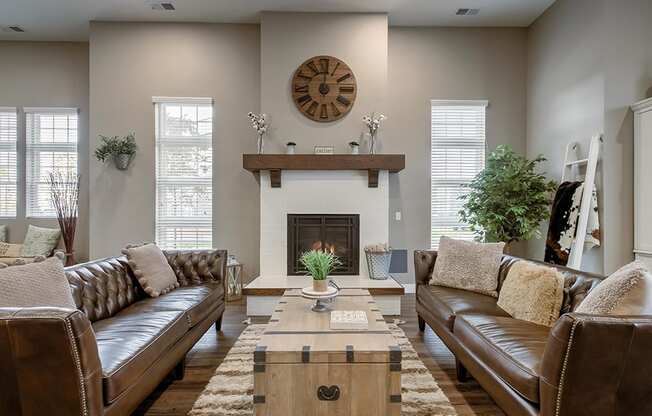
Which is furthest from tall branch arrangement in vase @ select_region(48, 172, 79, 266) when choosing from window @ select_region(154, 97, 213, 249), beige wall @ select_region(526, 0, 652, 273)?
beige wall @ select_region(526, 0, 652, 273)

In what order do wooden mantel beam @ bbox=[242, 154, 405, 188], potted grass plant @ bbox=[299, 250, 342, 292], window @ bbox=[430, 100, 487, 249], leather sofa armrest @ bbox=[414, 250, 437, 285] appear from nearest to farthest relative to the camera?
potted grass plant @ bbox=[299, 250, 342, 292] → leather sofa armrest @ bbox=[414, 250, 437, 285] → wooden mantel beam @ bbox=[242, 154, 405, 188] → window @ bbox=[430, 100, 487, 249]

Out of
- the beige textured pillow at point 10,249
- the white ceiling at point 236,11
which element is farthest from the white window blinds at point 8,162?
the white ceiling at point 236,11

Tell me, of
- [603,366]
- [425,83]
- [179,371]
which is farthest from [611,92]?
[179,371]

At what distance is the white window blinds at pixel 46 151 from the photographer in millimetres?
5883

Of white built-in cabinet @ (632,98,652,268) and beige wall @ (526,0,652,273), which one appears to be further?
beige wall @ (526,0,652,273)

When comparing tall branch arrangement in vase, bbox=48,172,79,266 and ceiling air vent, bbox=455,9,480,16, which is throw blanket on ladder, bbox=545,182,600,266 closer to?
ceiling air vent, bbox=455,9,480,16

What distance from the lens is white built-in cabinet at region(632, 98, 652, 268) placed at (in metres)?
3.75

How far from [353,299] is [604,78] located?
11.3 feet

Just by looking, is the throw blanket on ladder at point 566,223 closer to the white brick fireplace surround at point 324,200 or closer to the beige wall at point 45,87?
the white brick fireplace surround at point 324,200

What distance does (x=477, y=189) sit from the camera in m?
5.03

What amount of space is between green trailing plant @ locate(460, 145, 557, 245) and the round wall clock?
2.00 metres

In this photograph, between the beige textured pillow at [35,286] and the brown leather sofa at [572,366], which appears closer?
the brown leather sofa at [572,366]

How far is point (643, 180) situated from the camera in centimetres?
381

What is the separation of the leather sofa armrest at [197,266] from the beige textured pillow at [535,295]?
2.57 meters
